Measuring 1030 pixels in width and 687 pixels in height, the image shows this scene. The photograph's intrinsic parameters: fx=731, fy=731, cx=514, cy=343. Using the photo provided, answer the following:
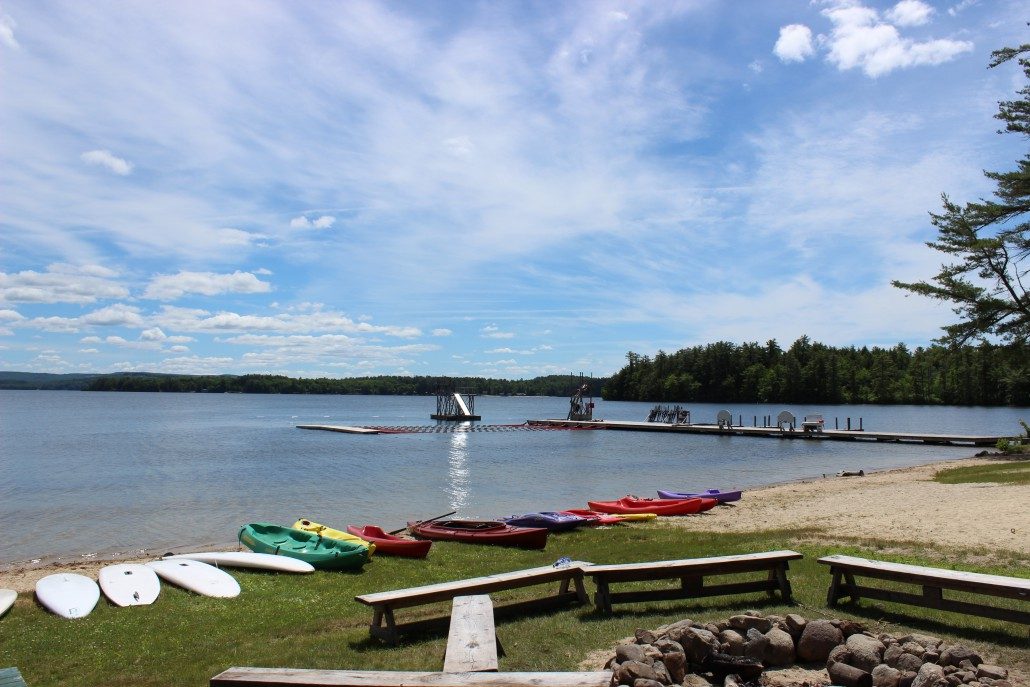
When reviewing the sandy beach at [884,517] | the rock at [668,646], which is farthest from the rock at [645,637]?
the sandy beach at [884,517]

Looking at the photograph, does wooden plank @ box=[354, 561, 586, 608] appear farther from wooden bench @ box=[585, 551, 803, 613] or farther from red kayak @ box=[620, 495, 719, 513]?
red kayak @ box=[620, 495, 719, 513]

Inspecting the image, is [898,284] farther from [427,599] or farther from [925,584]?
[427,599]

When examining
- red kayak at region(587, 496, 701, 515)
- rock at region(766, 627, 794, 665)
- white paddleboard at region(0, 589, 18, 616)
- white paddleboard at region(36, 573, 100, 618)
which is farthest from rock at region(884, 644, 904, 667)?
red kayak at region(587, 496, 701, 515)

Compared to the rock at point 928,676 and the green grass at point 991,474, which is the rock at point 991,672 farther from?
the green grass at point 991,474

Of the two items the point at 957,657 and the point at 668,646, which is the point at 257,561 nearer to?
the point at 668,646

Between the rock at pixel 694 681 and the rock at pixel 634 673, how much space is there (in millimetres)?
281

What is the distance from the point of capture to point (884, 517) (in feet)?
50.5

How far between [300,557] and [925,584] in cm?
976

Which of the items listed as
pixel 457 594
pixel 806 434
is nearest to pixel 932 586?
pixel 457 594

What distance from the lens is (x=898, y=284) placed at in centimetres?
3291

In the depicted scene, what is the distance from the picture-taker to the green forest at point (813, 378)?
413 ft

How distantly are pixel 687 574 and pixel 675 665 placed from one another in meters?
2.42

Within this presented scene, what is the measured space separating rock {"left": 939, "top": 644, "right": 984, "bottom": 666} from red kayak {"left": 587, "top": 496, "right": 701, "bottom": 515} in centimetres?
1383

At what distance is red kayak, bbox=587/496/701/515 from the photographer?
19.4 m
